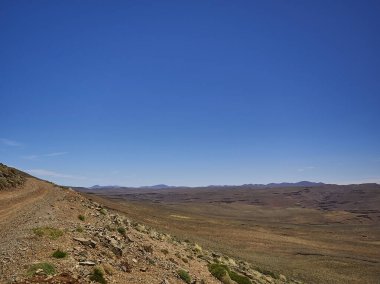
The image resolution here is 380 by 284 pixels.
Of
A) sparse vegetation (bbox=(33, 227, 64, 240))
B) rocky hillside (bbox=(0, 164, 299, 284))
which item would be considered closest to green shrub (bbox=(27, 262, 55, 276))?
rocky hillside (bbox=(0, 164, 299, 284))

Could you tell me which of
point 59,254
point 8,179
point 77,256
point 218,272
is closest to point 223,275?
point 218,272

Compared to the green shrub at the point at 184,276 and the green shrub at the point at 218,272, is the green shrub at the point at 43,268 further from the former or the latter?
the green shrub at the point at 218,272

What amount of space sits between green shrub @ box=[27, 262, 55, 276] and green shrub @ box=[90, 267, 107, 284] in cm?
154

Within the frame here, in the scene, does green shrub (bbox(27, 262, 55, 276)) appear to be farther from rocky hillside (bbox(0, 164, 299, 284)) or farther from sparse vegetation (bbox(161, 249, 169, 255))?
sparse vegetation (bbox(161, 249, 169, 255))

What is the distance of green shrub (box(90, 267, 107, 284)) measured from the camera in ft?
45.5

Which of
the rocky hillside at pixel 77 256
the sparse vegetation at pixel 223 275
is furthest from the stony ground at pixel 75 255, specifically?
the sparse vegetation at pixel 223 275

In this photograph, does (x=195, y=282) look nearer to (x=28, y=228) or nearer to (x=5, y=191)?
(x=28, y=228)

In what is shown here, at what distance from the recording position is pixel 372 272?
51656 mm

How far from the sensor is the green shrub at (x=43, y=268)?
12867 mm

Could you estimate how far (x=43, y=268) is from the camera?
13.1 metres

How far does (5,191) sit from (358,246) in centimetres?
7122

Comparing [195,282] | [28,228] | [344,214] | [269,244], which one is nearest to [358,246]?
[269,244]

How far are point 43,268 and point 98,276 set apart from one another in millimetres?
2133

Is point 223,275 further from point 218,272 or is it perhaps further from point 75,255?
point 75,255
